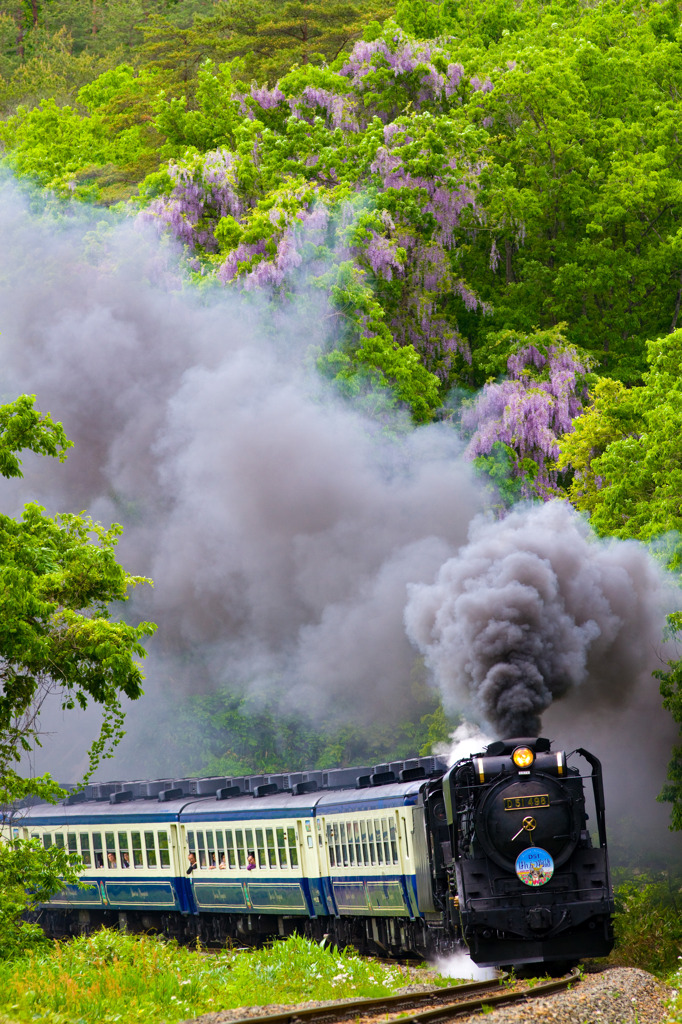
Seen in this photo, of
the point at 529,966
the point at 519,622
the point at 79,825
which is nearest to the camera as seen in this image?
the point at 529,966

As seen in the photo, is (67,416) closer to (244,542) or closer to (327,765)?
(244,542)

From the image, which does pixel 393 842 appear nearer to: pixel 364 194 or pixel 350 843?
pixel 350 843

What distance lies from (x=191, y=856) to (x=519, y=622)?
7587 mm

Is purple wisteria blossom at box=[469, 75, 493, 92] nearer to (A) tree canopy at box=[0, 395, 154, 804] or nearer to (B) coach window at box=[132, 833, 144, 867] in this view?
(B) coach window at box=[132, 833, 144, 867]

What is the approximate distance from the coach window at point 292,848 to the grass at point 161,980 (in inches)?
90.2

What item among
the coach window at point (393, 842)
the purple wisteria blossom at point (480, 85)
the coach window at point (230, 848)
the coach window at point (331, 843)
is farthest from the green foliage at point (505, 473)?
the coach window at point (393, 842)

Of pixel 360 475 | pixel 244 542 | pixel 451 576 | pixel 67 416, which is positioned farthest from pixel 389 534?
pixel 451 576

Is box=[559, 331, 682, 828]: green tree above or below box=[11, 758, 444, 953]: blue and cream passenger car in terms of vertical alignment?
above

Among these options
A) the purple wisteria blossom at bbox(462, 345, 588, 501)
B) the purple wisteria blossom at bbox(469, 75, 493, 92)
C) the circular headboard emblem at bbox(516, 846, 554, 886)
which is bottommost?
the circular headboard emblem at bbox(516, 846, 554, 886)

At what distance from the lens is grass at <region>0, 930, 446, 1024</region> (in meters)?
11.1

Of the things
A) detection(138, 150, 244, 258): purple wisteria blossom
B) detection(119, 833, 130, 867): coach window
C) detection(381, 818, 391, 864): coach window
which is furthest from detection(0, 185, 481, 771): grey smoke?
detection(381, 818, 391, 864): coach window

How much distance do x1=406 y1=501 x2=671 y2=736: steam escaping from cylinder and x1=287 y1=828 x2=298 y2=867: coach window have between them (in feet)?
9.68

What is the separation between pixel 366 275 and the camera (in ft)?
111

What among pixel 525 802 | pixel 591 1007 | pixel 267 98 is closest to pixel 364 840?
pixel 525 802
